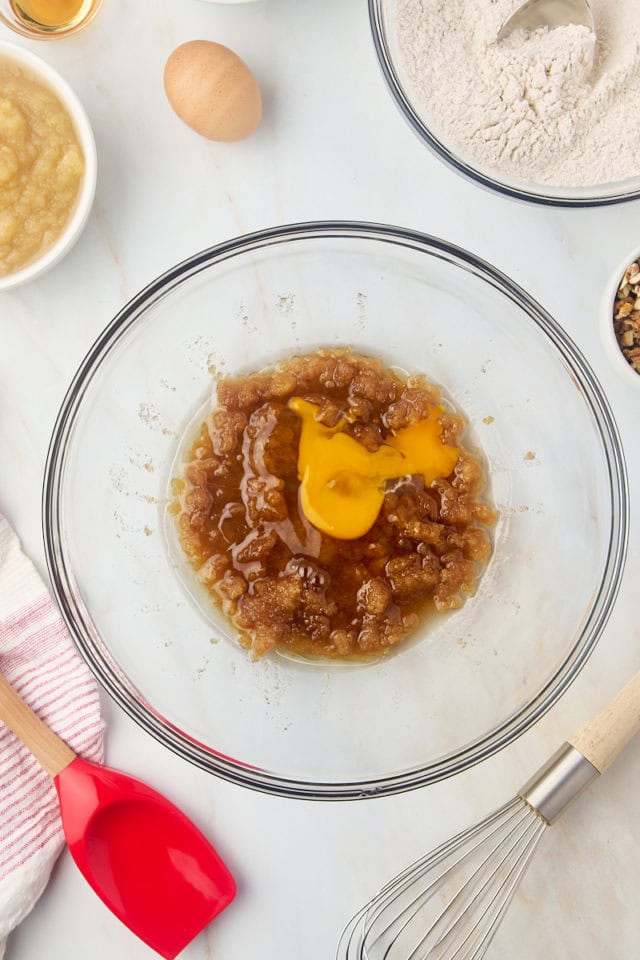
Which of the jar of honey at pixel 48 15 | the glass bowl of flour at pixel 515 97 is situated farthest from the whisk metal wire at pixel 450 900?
the jar of honey at pixel 48 15

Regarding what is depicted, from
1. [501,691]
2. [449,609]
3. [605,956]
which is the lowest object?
[605,956]

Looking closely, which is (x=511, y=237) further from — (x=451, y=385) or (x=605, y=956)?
(x=605, y=956)

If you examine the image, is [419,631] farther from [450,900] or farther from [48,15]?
[48,15]

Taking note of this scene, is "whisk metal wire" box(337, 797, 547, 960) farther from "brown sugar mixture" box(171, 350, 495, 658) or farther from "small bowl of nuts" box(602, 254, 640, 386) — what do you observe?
"small bowl of nuts" box(602, 254, 640, 386)

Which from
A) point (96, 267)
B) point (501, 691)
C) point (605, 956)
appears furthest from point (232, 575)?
point (605, 956)

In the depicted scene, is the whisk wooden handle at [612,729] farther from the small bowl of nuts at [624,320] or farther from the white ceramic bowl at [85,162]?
the white ceramic bowl at [85,162]

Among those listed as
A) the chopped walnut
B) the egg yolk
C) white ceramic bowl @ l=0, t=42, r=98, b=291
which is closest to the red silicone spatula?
the egg yolk
